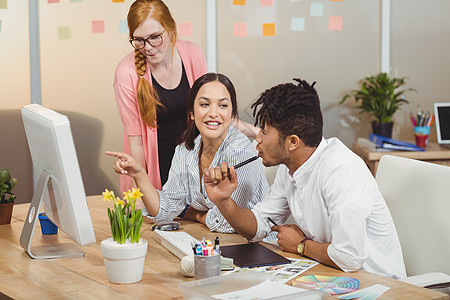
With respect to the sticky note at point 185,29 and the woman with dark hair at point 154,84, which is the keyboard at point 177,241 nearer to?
the woman with dark hair at point 154,84

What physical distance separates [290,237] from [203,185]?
55 cm

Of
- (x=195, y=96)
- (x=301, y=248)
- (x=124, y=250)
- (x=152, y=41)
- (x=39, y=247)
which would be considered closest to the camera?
(x=124, y=250)

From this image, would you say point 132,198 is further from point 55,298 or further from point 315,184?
point 315,184

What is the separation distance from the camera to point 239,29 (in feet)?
14.0

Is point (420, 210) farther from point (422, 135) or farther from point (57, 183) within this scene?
point (422, 135)

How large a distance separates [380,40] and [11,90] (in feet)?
8.45

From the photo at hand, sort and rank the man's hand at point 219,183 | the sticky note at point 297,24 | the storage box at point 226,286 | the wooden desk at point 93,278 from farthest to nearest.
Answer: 1. the sticky note at point 297,24
2. the man's hand at point 219,183
3. the wooden desk at point 93,278
4. the storage box at point 226,286

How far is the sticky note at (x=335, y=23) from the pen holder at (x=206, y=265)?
3.20 metres

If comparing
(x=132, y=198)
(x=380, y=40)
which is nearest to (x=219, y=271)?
(x=132, y=198)

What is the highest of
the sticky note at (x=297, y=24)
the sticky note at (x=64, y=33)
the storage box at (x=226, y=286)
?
the sticky note at (x=297, y=24)

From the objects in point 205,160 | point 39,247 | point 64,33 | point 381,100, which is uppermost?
point 64,33

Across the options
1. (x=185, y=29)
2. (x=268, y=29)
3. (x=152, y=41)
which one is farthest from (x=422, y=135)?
(x=152, y=41)

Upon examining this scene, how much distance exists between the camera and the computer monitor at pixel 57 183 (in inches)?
64.7

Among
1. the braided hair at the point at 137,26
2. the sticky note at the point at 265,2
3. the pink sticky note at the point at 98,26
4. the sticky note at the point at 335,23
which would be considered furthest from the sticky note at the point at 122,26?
the sticky note at the point at 335,23
